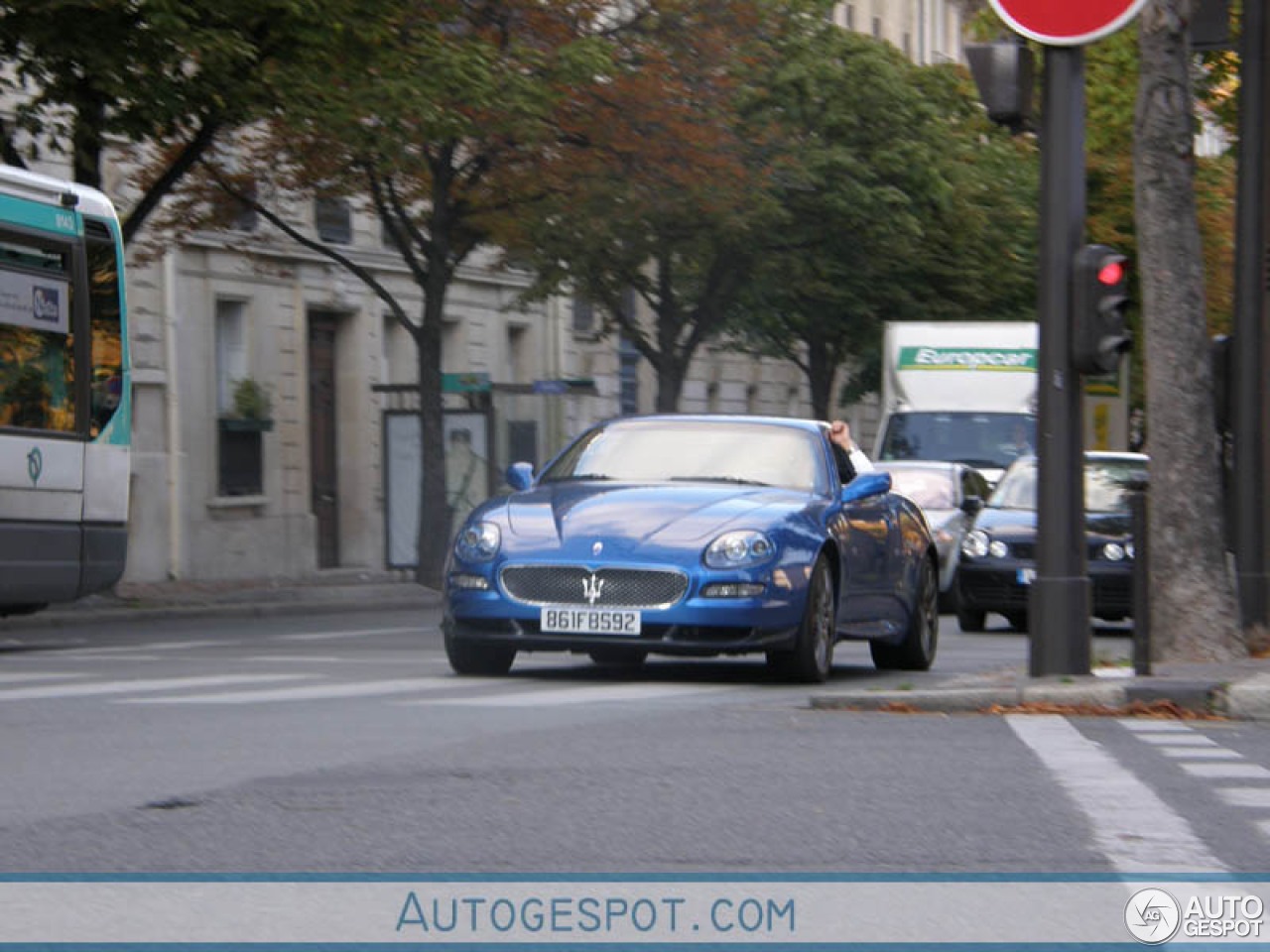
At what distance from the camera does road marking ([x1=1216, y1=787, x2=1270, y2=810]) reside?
7695 mm

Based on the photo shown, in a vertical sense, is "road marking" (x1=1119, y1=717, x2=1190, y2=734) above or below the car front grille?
below

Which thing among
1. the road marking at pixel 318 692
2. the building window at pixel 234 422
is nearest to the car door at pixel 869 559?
the road marking at pixel 318 692

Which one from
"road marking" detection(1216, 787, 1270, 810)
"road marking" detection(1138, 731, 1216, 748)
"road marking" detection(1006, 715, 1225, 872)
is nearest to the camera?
"road marking" detection(1006, 715, 1225, 872)

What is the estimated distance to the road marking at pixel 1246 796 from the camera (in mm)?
7695

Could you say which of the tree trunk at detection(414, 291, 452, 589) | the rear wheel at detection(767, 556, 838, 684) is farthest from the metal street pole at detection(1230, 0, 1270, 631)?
the tree trunk at detection(414, 291, 452, 589)

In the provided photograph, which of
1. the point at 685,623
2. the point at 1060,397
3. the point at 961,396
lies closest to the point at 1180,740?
the point at 1060,397

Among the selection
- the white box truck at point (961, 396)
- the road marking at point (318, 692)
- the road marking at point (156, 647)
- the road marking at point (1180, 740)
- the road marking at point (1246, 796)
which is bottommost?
the road marking at point (156, 647)

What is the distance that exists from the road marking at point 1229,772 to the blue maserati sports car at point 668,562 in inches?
163

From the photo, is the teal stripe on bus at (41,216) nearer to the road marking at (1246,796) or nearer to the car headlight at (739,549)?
the car headlight at (739,549)

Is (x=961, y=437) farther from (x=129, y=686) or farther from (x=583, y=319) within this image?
(x=129, y=686)

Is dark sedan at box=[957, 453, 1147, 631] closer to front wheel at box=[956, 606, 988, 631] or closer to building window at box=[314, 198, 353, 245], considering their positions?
front wheel at box=[956, 606, 988, 631]

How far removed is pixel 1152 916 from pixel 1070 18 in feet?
22.8

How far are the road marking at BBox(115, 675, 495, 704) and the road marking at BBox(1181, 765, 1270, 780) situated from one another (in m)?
4.53

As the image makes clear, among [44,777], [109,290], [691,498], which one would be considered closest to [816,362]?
[109,290]
